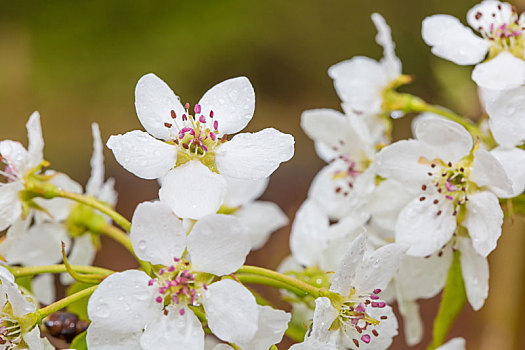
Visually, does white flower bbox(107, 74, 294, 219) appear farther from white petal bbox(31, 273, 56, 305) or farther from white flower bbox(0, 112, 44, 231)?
white petal bbox(31, 273, 56, 305)

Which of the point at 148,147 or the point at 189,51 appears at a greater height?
the point at 148,147

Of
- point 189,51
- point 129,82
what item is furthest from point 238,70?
point 129,82

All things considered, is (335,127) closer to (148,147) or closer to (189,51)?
(148,147)

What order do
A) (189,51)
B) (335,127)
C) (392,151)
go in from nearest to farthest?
(392,151), (335,127), (189,51)

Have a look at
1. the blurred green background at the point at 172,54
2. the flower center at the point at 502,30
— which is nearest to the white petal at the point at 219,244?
the flower center at the point at 502,30

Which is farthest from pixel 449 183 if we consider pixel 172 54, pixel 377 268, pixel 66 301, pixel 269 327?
pixel 172 54

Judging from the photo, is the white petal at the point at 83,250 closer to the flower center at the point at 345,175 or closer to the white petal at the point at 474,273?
the flower center at the point at 345,175

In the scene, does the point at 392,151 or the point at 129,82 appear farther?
the point at 129,82
